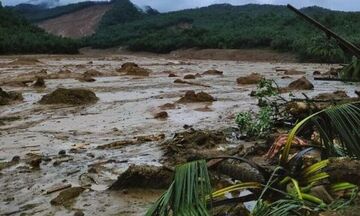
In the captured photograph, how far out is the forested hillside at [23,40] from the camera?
151ft

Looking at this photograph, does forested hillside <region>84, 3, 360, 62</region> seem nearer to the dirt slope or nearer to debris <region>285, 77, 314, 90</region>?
the dirt slope

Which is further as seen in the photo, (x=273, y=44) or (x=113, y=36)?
(x=113, y=36)

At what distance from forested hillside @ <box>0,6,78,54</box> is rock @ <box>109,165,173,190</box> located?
41.1 metres

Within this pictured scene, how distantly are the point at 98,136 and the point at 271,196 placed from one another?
6.08m

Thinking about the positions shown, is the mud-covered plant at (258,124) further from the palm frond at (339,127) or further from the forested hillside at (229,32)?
the forested hillside at (229,32)

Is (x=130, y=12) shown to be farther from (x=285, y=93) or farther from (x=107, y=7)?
(x=285, y=93)

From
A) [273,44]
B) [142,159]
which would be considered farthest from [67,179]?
[273,44]

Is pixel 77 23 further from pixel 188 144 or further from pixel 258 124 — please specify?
pixel 188 144

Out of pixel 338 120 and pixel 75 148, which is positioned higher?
pixel 338 120

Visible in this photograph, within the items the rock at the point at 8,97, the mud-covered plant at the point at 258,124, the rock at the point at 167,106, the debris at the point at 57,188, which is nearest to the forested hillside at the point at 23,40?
the rock at the point at 8,97

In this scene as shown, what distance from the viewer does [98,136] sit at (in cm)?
959

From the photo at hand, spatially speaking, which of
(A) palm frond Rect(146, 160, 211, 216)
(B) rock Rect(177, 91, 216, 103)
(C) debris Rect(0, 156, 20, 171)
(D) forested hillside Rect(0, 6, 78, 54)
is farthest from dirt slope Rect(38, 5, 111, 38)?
(A) palm frond Rect(146, 160, 211, 216)

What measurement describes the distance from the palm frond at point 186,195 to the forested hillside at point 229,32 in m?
34.5

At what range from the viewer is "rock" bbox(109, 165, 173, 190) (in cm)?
580
